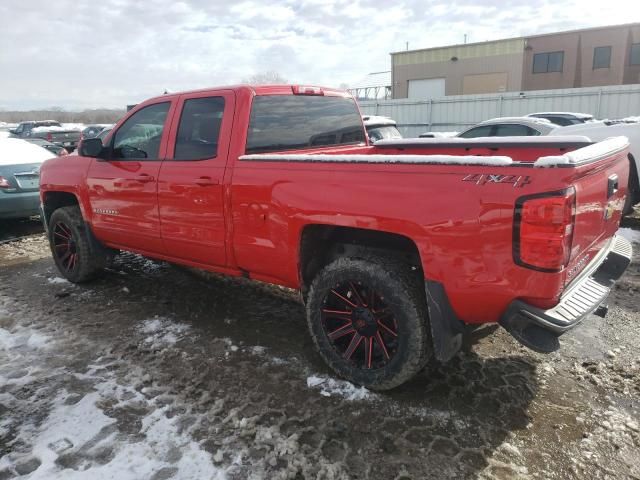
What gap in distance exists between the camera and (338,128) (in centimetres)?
443

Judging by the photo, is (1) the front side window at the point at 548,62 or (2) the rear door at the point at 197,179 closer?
(2) the rear door at the point at 197,179

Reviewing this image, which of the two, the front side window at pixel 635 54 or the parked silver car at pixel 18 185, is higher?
the front side window at pixel 635 54

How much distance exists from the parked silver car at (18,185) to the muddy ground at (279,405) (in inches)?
143

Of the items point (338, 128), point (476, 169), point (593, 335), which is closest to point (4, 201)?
point (338, 128)

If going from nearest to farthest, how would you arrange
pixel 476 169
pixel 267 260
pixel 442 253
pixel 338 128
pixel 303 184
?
pixel 476 169 < pixel 442 253 < pixel 303 184 < pixel 267 260 < pixel 338 128

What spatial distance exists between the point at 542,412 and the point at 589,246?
1026 mm

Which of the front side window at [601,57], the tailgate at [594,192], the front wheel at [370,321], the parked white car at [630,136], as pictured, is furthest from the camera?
the front side window at [601,57]

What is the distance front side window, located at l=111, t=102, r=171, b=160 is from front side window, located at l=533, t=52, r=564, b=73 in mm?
40082

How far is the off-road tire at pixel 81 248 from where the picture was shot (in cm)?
510

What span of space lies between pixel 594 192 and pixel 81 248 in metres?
4.71

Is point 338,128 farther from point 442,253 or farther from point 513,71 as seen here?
point 513,71

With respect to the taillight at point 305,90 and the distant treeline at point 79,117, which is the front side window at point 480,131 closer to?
the taillight at point 305,90

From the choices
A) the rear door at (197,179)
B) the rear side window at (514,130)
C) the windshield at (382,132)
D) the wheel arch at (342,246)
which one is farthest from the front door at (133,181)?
the rear side window at (514,130)

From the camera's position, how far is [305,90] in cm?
414
